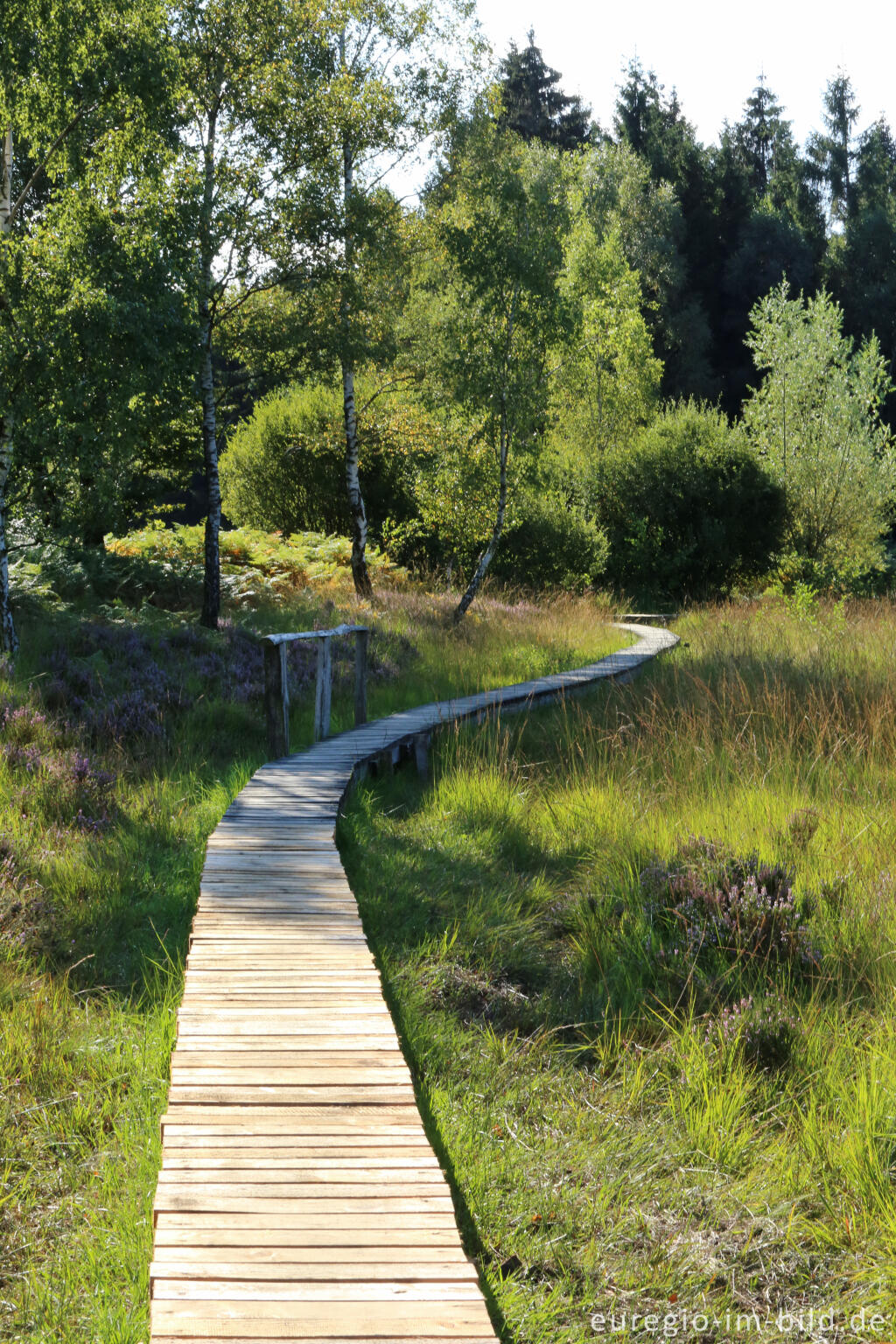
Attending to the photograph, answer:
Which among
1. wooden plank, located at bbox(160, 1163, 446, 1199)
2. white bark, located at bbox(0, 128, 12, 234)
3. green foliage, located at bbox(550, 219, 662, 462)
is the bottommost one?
wooden plank, located at bbox(160, 1163, 446, 1199)

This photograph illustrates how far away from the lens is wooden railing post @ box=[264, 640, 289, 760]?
7.98 meters

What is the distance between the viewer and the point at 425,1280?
216 cm

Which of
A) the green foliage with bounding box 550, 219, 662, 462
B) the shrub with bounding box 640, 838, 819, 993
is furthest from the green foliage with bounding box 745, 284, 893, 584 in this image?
the shrub with bounding box 640, 838, 819, 993

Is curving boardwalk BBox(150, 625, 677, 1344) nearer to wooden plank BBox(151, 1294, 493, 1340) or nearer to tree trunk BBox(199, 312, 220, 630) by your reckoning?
wooden plank BBox(151, 1294, 493, 1340)

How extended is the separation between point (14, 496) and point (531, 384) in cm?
851

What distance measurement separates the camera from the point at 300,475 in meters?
24.3

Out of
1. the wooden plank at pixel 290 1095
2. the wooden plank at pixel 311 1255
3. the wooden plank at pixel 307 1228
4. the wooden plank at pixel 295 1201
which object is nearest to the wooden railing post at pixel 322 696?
the wooden plank at pixel 290 1095

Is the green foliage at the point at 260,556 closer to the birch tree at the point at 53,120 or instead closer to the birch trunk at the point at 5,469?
the birch trunk at the point at 5,469

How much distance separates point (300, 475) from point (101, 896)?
19960 mm

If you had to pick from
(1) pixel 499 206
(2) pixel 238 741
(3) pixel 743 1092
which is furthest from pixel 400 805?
(1) pixel 499 206

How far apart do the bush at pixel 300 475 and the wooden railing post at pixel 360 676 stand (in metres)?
13.9

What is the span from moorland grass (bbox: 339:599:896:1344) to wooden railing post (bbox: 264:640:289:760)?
960mm

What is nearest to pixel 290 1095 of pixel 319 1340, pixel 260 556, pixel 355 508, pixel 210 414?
pixel 319 1340

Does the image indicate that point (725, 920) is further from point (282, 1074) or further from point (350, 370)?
point (350, 370)
